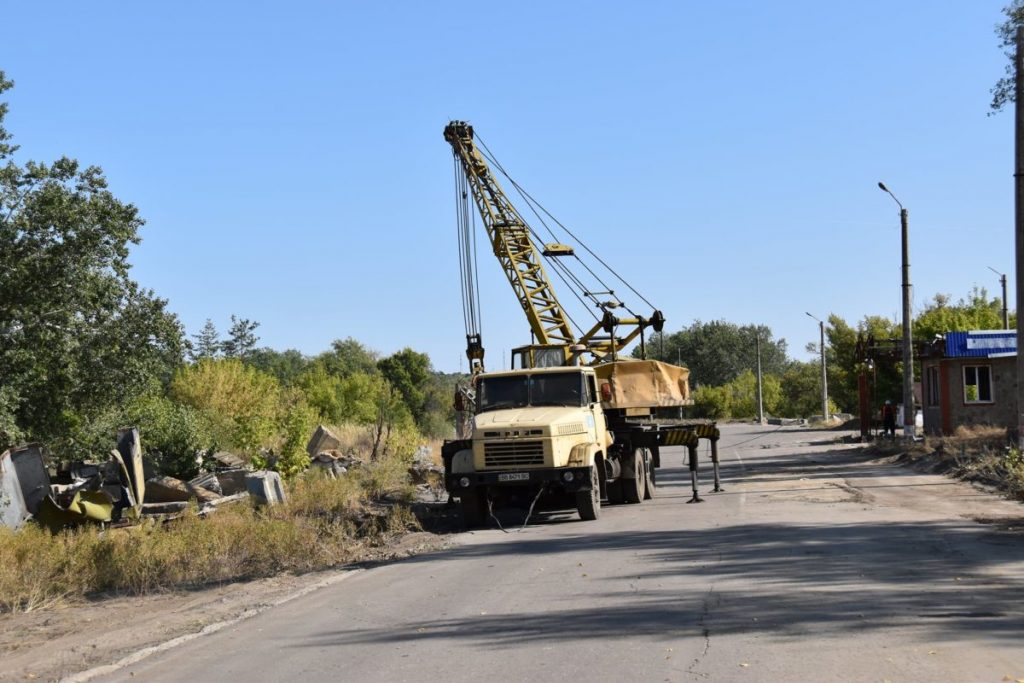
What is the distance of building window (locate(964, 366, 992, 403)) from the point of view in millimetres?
40250

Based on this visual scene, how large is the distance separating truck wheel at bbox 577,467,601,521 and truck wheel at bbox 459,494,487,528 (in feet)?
5.46

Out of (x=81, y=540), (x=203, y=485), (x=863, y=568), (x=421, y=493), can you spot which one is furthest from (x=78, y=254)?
(x=863, y=568)

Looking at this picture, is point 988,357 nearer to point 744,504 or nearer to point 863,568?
point 744,504

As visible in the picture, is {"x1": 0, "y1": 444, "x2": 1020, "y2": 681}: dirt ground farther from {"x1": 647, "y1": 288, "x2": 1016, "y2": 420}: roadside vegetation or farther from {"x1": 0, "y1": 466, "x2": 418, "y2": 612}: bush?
{"x1": 647, "y1": 288, "x2": 1016, "y2": 420}: roadside vegetation

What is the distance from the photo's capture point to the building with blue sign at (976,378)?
39.7 m

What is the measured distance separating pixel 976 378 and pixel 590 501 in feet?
89.9

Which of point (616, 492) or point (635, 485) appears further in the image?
point (616, 492)

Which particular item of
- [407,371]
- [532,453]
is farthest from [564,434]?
[407,371]

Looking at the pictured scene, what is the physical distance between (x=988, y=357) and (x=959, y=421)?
260 centimetres

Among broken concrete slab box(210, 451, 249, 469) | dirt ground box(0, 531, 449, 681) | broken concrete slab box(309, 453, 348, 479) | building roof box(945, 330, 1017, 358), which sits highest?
building roof box(945, 330, 1017, 358)

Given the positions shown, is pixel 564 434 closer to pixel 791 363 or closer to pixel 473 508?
pixel 473 508

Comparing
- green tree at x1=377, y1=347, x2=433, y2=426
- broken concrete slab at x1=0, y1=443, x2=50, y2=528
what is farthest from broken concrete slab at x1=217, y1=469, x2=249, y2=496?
green tree at x1=377, y1=347, x2=433, y2=426

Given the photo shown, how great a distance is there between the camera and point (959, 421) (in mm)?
40156

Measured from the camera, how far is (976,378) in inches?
1591
